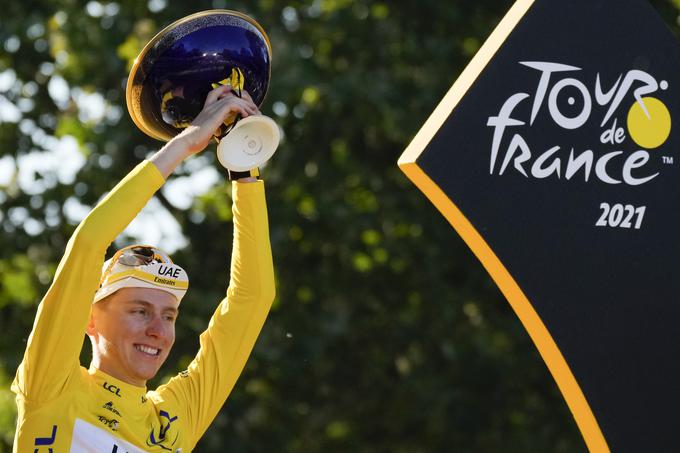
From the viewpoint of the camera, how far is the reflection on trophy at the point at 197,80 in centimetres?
338

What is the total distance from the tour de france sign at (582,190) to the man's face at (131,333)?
79 centimetres

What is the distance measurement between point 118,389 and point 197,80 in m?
0.84

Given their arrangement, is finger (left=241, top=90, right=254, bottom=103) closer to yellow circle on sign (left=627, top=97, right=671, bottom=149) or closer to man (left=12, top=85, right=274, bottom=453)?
man (left=12, top=85, right=274, bottom=453)

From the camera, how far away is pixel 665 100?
11.6 feet

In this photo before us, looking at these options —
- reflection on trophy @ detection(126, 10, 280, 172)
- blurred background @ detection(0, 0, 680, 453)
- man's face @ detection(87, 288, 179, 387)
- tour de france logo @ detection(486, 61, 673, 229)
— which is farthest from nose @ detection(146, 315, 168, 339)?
blurred background @ detection(0, 0, 680, 453)

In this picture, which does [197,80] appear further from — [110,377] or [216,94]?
[110,377]

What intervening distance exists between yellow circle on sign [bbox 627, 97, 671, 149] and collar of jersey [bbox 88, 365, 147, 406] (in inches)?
59.0

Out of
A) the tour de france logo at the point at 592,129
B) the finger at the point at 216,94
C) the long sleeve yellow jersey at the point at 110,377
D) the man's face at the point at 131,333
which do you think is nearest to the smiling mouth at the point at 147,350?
the man's face at the point at 131,333

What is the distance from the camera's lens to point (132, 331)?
3.37 metres

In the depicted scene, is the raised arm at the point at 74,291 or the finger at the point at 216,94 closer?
the raised arm at the point at 74,291

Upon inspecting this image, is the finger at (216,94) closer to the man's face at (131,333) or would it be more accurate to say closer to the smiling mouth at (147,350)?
the man's face at (131,333)

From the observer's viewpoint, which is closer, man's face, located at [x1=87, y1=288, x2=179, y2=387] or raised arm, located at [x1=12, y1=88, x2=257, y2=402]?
raised arm, located at [x1=12, y1=88, x2=257, y2=402]

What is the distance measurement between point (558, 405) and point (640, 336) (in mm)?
7215

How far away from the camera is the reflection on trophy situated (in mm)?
3385
